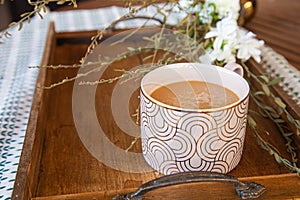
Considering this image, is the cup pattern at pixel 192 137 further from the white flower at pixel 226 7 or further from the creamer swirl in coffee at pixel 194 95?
the white flower at pixel 226 7

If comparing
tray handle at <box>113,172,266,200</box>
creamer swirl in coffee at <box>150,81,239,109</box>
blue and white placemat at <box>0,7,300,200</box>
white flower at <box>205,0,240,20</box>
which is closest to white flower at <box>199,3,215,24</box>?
white flower at <box>205,0,240,20</box>

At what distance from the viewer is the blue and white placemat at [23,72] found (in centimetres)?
Result: 71

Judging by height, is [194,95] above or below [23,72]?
above

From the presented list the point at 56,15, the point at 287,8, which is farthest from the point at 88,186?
the point at 287,8

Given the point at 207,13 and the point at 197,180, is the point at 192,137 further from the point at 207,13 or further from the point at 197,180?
the point at 207,13

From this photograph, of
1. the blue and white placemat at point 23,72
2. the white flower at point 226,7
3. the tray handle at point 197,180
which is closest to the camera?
the tray handle at point 197,180

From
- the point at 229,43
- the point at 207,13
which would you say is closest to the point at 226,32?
the point at 229,43

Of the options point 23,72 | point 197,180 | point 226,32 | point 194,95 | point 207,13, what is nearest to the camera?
point 197,180

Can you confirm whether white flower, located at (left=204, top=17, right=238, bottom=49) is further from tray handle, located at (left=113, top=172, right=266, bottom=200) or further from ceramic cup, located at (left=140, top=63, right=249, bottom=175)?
tray handle, located at (left=113, top=172, right=266, bottom=200)

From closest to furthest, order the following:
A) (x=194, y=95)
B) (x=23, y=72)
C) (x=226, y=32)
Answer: (x=194, y=95)
(x=226, y=32)
(x=23, y=72)

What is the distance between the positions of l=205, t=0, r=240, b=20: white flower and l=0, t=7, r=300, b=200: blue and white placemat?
15 cm

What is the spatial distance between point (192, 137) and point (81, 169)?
0.17 metres

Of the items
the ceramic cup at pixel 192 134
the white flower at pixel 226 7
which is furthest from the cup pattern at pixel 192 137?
the white flower at pixel 226 7

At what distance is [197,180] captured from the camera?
1.68ft
